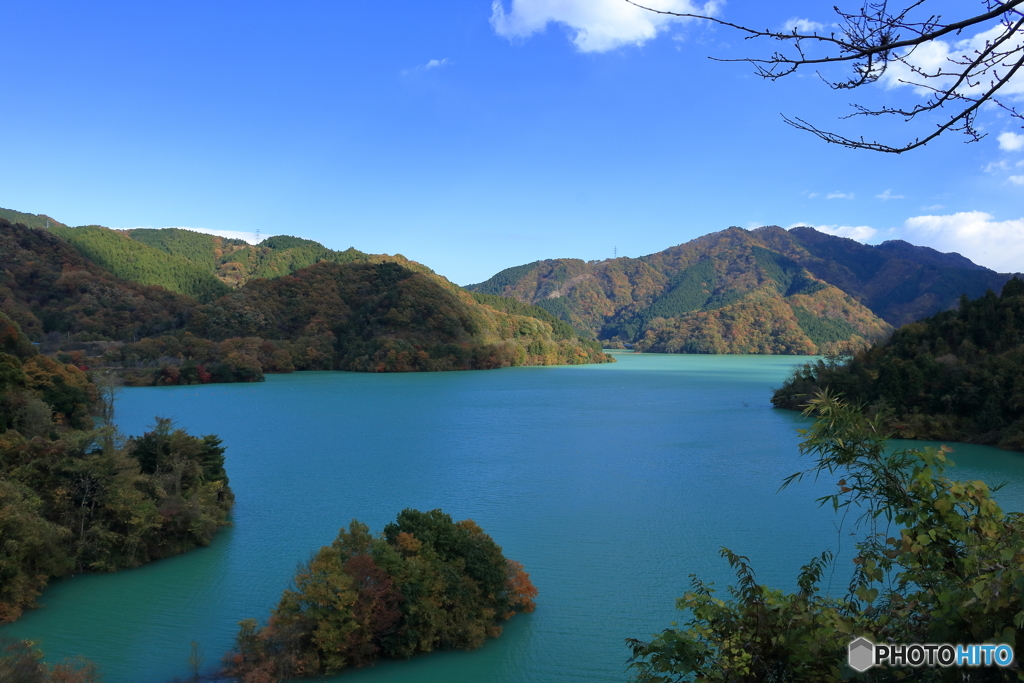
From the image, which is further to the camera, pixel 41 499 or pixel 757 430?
pixel 757 430

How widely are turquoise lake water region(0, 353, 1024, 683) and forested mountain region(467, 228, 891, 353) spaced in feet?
253

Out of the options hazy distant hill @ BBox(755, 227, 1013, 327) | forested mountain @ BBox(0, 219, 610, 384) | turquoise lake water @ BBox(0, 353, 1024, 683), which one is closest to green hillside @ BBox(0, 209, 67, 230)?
forested mountain @ BBox(0, 219, 610, 384)

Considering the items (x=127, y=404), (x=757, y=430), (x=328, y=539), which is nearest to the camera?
(x=328, y=539)

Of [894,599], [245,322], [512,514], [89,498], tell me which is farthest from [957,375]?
[245,322]

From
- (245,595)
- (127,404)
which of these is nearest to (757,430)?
(245,595)

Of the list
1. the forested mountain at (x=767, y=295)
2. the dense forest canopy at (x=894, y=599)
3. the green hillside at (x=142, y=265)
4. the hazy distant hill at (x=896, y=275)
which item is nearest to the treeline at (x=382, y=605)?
the dense forest canopy at (x=894, y=599)

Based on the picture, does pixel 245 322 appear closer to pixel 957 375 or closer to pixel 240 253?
pixel 957 375

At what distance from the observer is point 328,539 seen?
12375mm

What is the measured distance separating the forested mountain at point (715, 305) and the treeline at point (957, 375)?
214 feet

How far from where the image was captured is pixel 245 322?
64.0 metres

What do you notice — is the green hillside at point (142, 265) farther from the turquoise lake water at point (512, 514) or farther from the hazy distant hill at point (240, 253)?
the turquoise lake water at point (512, 514)

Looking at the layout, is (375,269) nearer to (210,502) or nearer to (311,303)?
(311,303)

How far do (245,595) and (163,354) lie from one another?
47187mm

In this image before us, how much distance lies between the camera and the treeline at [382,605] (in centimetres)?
735
